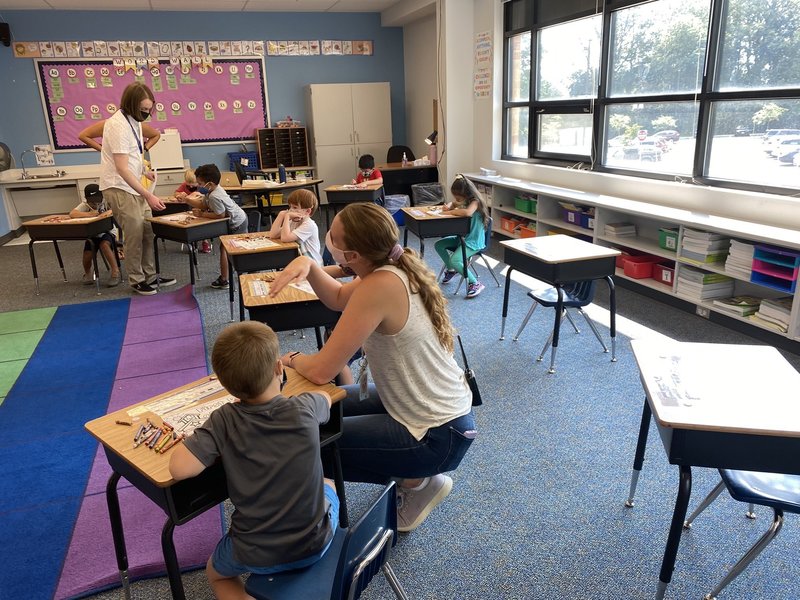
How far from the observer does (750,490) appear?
163cm

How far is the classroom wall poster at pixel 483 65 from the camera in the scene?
7.15 metres

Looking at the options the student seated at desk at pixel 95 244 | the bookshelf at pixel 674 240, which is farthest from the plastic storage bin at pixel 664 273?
A: the student seated at desk at pixel 95 244

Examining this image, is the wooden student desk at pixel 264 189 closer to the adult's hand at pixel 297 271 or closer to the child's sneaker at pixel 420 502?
the adult's hand at pixel 297 271

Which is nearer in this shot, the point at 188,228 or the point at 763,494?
the point at 763,494

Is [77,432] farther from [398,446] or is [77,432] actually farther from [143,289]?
[143,289]

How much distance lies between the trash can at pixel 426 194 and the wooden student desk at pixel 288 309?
452 centimetres

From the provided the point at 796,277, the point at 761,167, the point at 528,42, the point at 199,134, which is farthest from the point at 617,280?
the point at 199,134

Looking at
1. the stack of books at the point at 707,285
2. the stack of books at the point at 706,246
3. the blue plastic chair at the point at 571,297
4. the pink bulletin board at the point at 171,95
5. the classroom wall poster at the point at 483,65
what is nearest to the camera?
the blue plastic chair at the point at 571,297

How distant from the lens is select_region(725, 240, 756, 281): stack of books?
3697 mm

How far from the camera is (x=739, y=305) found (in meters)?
3.88

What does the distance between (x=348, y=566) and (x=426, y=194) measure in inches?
253

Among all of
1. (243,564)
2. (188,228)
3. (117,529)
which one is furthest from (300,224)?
(243,564)

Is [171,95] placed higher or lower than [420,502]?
higher

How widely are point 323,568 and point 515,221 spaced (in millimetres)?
5676
